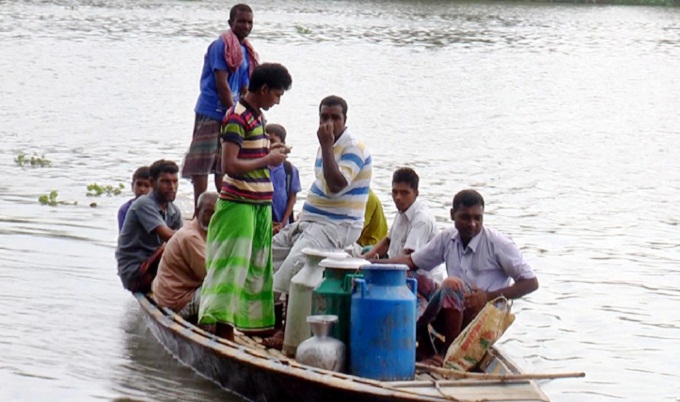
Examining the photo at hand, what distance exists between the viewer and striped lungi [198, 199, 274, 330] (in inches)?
266

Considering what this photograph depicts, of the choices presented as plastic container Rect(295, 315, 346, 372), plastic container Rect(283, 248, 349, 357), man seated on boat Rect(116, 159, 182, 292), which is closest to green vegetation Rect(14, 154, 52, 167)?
man seated on boat Rect(116, 159, 182, 292)

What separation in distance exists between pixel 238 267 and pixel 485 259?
1.26 m

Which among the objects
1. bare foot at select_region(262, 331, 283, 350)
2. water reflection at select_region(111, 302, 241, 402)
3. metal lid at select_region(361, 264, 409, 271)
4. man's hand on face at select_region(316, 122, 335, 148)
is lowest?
water reflection at select_region(111, 302, 241, 402)

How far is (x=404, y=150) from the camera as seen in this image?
693 inches

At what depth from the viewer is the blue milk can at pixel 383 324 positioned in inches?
247

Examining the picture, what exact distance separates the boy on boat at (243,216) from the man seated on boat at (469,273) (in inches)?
35.2

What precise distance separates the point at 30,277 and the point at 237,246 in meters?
3.63

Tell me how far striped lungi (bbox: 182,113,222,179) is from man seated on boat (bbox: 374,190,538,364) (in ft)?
7.80

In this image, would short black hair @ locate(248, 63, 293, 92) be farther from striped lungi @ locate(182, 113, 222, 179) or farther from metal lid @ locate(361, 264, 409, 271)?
striped lungi @ locate(182, 113, 222, 179)

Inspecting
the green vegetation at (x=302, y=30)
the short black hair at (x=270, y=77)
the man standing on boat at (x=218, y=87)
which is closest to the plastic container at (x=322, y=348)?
the short black hair at (x=270, y=77)

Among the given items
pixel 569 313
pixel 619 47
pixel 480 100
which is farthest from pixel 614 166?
pixel 619 47

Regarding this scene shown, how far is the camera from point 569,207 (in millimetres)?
13969

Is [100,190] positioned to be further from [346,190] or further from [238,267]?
[238,267]

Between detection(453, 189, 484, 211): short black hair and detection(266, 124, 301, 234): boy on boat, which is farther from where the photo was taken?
detection(266, 124, 301, 234): boy on boat
